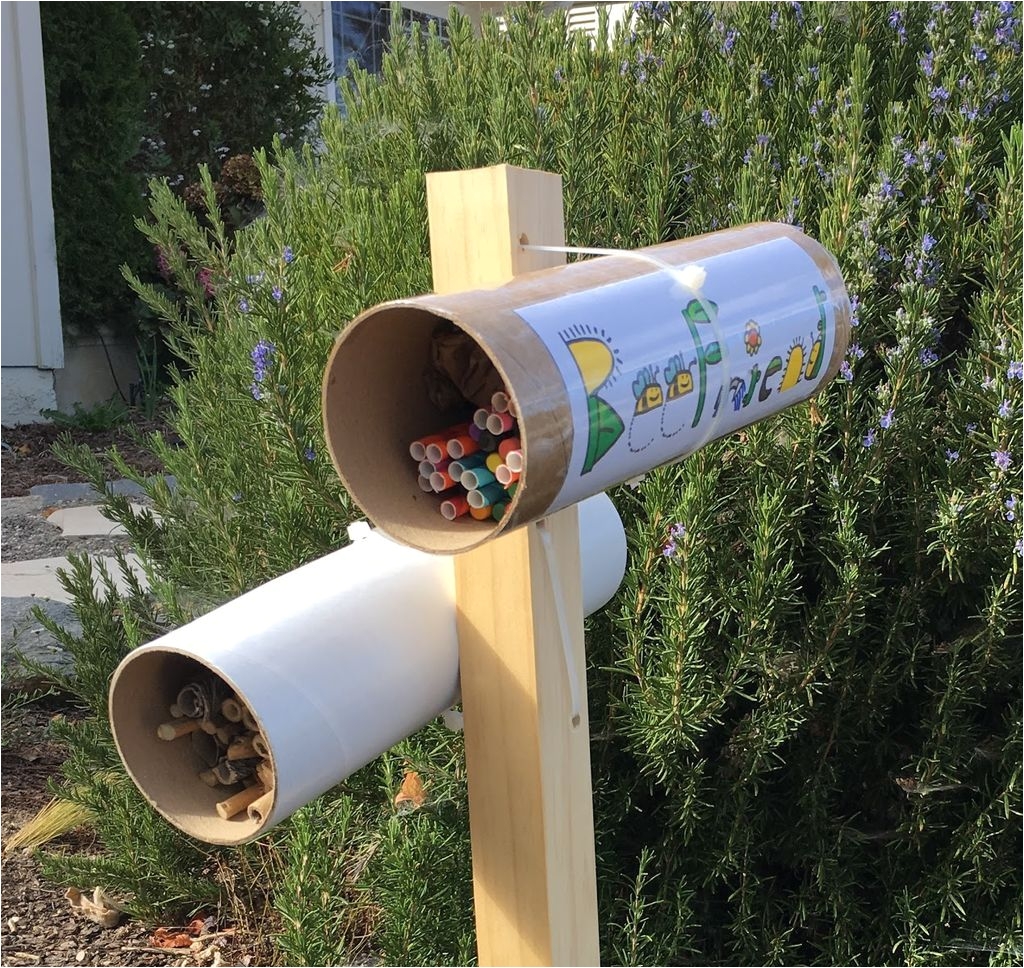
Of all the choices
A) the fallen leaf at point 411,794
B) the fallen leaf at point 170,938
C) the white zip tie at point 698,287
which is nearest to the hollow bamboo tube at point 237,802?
the white zip tie at point 698,287

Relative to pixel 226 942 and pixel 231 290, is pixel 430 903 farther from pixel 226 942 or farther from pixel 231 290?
pixel 231 290

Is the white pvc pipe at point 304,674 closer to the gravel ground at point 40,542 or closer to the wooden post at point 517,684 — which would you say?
the wooden post at point 517,684

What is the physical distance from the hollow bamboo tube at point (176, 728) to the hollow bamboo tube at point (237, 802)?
0.09m

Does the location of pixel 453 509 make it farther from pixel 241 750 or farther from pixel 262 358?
pixel 262 358

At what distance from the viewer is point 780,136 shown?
270 cm

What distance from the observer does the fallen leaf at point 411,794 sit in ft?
7.30

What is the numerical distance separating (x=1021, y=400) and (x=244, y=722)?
1.69 meters

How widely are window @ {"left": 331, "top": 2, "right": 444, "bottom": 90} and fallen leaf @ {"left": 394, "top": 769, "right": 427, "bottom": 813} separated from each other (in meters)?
8.84

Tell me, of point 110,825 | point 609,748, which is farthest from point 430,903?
point 110,825

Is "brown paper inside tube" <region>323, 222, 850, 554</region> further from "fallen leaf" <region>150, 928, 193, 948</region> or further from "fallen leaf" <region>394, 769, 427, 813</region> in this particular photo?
"fallen leaf" <region>150, 928, 193, 948</region>

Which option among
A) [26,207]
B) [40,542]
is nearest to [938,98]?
[40,542]

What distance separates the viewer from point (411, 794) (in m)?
2.26

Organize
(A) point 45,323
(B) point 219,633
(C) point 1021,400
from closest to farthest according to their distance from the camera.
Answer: (B) point 219,633
(C) point 1021,400
(A) point 45,323

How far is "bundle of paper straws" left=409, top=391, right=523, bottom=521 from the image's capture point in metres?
1.17
